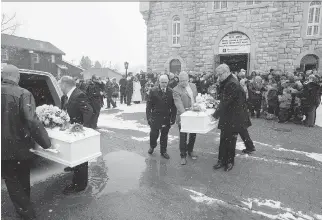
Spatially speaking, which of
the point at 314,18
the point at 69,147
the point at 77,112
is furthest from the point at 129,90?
the point at 69,147

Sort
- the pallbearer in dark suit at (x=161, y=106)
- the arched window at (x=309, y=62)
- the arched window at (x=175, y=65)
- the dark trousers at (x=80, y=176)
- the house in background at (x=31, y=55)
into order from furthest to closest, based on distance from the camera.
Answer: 1. the house in background at (x=31, y=55)
2. the arched window at (x=175, y=65)
3. the arched window at (x=309, y=62)
4. the pallbearer in dark suit at (x=161, y=106)
5. the dark trousers at (x=80, y=176)

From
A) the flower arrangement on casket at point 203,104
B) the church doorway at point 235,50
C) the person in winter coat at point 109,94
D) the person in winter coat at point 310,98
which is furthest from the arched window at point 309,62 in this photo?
the flower arrangement on casket at point 203,104

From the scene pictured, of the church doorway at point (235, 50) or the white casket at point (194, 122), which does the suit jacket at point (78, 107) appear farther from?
the church doorway at point (235, 50)

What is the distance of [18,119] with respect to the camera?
2854 mm

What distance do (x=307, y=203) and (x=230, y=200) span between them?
111cm

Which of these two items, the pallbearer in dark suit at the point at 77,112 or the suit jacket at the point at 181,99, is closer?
the pallbearer in dark suit at the point at 77,112

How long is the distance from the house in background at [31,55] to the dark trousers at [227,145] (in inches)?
1432

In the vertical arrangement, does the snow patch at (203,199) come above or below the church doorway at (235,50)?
below

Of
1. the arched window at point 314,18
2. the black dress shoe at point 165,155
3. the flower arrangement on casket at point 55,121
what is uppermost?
the arched window at point 314,18

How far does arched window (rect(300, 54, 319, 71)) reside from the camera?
15.1 m

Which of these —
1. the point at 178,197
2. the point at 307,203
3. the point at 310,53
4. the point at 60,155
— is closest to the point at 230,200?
the point at 178,197

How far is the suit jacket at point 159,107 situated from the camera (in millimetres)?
5285

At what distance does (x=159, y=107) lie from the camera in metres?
5.31

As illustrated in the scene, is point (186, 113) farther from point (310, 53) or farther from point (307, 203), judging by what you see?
point (310, 53)
